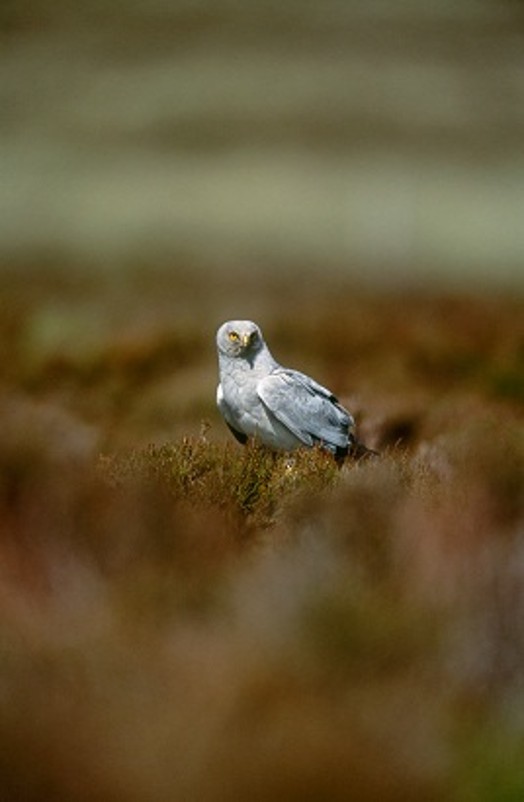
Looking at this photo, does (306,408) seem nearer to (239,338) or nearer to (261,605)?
(239,338)

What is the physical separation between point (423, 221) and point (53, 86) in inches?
18.1

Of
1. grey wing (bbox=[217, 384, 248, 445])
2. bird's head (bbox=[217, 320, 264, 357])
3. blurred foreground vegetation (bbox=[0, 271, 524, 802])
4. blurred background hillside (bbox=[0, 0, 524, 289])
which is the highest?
blurred background hillside (bbox=[0, 0, 524, 289])

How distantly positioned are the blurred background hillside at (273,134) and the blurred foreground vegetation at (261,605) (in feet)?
0.33

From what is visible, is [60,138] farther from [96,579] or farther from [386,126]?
[96,579]

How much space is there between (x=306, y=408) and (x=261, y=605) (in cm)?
64

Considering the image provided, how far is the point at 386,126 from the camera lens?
170 cm

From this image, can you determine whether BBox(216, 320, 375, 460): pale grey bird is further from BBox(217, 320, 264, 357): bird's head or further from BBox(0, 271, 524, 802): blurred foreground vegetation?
BBox(0, 271, 524, 802): blurred foreground vegetation

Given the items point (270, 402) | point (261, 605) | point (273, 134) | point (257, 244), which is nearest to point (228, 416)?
point (270, 402)

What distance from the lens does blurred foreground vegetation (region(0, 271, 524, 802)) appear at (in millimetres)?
1149

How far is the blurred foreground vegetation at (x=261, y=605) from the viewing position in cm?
115

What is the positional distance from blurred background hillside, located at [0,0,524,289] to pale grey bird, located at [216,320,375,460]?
13 cm

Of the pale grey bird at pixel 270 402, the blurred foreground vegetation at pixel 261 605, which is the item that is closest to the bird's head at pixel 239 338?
the pale grey bird at pixel 270 402

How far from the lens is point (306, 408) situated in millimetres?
1852

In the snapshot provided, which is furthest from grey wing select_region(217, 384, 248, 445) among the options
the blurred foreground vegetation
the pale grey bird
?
the blurred foreground vegetation
